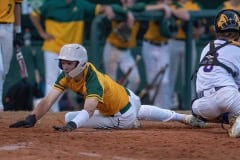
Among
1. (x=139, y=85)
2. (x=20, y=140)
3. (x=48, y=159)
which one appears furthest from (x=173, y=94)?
(x=48, y=159)

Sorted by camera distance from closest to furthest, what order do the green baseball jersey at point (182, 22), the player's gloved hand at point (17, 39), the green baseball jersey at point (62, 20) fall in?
the player's gloved hand at point (17, 39)
the green baseball jersey at point (62, 20)
the green baseball jersey at point (182, 22)

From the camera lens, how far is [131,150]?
751 centimetres

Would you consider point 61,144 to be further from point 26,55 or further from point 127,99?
point 26,55

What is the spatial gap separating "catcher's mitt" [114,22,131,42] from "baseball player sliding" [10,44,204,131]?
12.9ft

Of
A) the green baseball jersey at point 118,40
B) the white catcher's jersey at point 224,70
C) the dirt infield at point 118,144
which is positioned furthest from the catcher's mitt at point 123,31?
the white catcher's jersey at point 224,70

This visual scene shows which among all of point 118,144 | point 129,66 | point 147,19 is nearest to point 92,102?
point 118,144

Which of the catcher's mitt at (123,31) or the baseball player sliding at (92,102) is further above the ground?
the catcher's mitt at (123,31)

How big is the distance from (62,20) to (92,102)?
15.0ft

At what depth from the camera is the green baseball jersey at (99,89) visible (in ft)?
27.8

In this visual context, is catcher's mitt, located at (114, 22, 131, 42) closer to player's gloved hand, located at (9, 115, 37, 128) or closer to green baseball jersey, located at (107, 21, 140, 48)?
green baseball jersey, located at (107, 21, 140, 48)

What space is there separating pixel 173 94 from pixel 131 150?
273 inches

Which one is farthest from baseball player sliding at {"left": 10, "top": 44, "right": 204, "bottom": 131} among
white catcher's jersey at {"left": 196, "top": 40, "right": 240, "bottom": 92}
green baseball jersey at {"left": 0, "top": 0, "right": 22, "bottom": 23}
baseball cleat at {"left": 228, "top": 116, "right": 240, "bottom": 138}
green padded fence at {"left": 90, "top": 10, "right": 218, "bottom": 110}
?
green padded fence at {"left": 90, "top": 10, "right": 218, "bottom": 110}

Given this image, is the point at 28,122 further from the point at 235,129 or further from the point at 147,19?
the point at 147,19

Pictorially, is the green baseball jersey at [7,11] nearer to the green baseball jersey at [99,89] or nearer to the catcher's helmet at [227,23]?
the green baseball jersey at [99,89]
